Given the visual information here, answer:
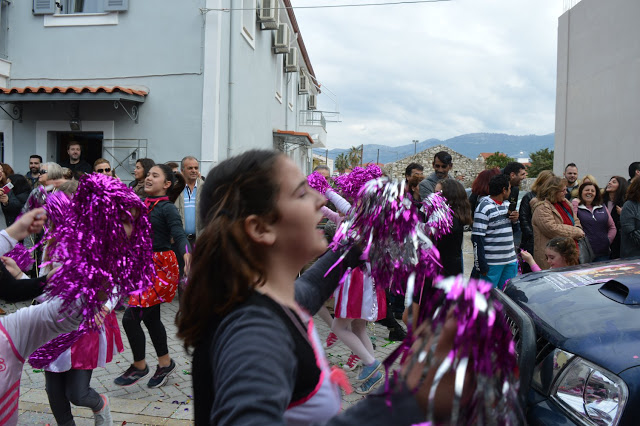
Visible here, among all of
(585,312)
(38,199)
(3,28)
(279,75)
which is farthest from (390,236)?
(279,75)

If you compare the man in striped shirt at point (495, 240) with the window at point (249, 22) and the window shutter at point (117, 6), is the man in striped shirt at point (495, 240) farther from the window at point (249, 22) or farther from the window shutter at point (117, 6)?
the window shutter at point (117, 6)

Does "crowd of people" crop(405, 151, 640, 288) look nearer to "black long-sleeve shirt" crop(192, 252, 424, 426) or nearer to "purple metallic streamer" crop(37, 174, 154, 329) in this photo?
"purple metallic streamer" crop(37, 174, 154, 329)

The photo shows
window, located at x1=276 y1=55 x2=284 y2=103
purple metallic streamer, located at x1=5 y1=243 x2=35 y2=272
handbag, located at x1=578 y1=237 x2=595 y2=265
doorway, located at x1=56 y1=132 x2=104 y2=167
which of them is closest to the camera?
purple metallic streamer, located at x1=5 y1=243 x2=35 y2=272

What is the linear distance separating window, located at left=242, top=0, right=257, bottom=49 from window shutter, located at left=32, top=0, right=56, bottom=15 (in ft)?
12.0

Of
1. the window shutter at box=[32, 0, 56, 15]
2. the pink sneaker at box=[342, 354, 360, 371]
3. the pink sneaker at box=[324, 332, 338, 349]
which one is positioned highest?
the window shutter at box=[32, 0, 56, 15]

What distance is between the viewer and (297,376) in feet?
3.36

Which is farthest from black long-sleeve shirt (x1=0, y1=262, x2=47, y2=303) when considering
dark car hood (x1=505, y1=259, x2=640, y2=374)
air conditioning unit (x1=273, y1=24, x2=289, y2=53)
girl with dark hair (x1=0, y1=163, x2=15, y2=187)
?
air conditioning unit (x1=273, y1=24, x2=289, y2=53)

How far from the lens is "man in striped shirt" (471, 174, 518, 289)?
5.28 m

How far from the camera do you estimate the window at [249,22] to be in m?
11.0

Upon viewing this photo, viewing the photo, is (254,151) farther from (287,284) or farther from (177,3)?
(177,3)

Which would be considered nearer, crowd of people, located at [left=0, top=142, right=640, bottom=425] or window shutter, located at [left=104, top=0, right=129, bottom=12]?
crowd of people, located at [left=0, top=142, right=640, bottom=425]

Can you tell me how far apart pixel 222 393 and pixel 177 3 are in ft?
31.9

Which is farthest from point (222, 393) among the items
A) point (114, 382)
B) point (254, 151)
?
point (114, 382)

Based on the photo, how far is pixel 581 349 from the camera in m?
2.19
